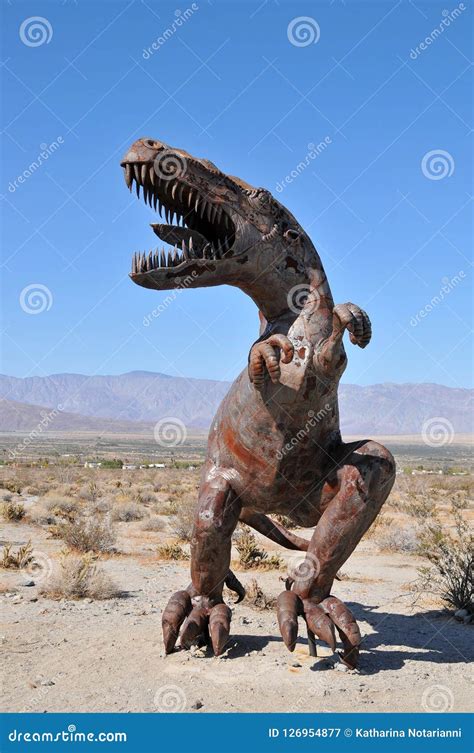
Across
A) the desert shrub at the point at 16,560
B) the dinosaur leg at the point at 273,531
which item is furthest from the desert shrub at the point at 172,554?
the dinosaur leg at the point at 273,531

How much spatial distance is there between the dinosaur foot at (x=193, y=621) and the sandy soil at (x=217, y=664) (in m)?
0.12

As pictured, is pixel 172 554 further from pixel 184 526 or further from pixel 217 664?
pixel 217 664

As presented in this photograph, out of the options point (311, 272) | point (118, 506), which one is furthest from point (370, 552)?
point (311, 272)

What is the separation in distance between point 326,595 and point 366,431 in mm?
158224

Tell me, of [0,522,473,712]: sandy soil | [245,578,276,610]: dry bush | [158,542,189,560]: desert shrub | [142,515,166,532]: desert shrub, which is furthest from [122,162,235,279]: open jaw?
[142,515,166,532]: desert shrub

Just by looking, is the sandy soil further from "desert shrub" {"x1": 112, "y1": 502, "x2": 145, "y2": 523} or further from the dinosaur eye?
"desert shrub" {"x1": 112, "y1": 502, "x2": 145, "y2": 523}

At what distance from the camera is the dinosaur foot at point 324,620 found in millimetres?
4797

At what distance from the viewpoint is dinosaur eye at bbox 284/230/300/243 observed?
5.19 metres

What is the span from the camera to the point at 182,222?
5.12 meters

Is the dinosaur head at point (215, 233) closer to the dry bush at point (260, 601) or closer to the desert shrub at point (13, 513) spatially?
the dry bush at point (260, 601)

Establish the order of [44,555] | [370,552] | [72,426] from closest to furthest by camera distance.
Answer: [44,555] < [370,552] < [72,426]

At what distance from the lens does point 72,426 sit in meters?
149

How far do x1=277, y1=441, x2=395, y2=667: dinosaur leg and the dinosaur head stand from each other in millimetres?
1354

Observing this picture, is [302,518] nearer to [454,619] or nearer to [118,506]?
[454,619]
